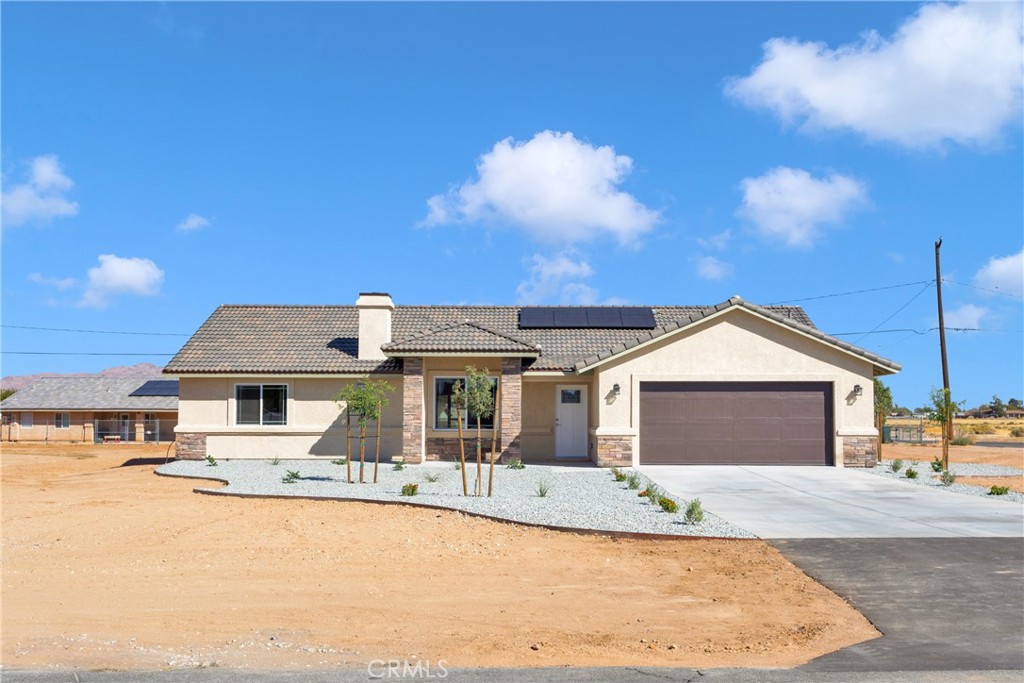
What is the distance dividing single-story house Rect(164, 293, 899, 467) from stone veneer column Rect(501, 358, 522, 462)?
0.04m

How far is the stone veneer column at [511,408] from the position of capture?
25.5 meters

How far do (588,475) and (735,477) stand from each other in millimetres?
3809

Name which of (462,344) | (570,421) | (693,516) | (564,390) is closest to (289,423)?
(462,344)

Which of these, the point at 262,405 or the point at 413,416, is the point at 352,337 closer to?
the point at 262,405

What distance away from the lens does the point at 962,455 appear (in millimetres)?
37250

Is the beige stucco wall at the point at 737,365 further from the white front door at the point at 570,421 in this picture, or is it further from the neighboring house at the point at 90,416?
the neighboring house at the point at 90,416

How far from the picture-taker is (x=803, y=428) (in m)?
25.1

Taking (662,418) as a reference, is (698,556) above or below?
below

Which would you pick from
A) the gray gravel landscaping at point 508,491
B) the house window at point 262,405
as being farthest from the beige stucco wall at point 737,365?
the house window at point 262,405

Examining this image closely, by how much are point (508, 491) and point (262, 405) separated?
11846mm

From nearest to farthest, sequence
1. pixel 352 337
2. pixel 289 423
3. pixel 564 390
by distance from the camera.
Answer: pixel 289 423 < pixel 564 390 < pixel 352 337

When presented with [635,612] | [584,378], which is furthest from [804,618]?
[584,378]

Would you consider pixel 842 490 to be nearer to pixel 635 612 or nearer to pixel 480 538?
pixel 480 538

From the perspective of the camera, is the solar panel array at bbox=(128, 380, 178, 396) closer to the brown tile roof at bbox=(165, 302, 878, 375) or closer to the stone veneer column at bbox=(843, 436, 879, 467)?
the brown tile roof at bbox=(165, 302, 878, 375)
